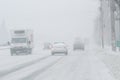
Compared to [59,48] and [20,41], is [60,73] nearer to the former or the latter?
[59,48]

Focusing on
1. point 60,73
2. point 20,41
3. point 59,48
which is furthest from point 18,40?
point 60,73

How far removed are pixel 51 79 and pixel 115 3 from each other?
35.3m

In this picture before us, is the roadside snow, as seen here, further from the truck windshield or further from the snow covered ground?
the truck windshield

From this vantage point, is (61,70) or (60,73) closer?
(60,73)

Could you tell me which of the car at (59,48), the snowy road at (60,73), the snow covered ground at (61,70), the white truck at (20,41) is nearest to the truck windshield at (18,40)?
the white truck at (20,41)

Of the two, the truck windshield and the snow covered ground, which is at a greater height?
the truck windshield

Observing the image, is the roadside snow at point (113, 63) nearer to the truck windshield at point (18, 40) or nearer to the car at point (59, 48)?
the car at point (59, 48)

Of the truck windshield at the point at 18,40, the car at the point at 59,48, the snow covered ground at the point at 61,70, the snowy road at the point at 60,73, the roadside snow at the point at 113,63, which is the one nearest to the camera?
the snowy road at the point at 60,73

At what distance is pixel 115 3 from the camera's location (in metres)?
52.8

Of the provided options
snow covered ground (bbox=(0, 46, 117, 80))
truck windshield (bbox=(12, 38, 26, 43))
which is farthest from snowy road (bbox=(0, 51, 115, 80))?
truck windshield (bbox=(12, 38, 26, 43))

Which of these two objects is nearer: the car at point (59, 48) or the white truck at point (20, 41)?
the car at point (59, 48)

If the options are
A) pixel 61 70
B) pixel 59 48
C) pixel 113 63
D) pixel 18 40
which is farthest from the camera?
pixel 18 40

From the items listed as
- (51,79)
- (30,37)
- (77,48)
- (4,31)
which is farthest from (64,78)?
(4,31)

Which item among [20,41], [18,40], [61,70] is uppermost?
[18,40]
